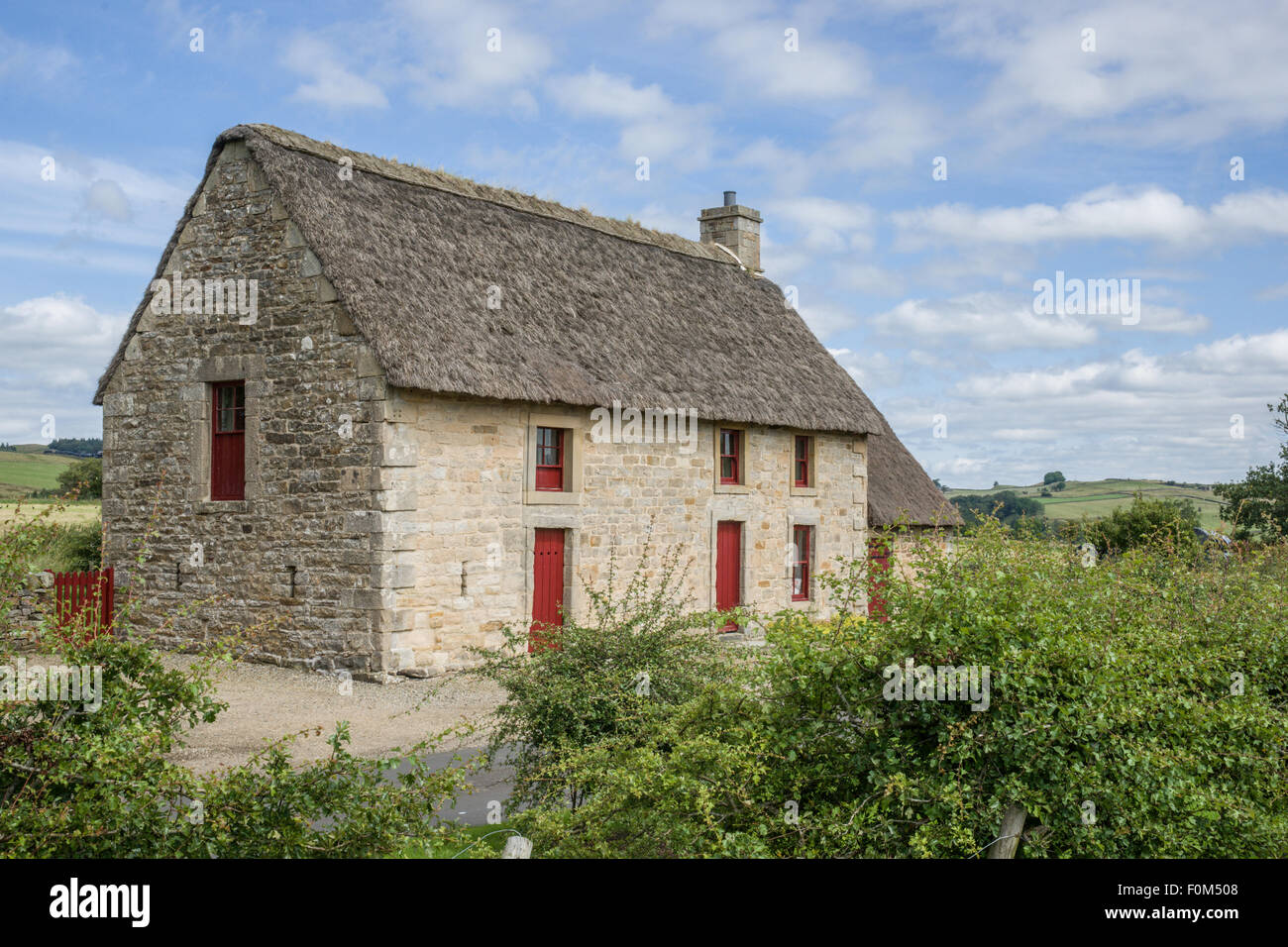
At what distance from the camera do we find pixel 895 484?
25312mm

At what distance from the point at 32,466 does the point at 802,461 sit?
2406cm

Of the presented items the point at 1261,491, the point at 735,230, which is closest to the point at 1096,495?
the point at 1261,491

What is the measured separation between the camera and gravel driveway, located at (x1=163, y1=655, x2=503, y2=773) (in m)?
10.4

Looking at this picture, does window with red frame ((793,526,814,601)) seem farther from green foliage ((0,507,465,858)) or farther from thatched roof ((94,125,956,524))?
green foliage ((0,507,465,858))

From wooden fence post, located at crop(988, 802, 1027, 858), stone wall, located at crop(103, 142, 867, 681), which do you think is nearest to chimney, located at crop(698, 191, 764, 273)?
stone wall, located at crop(103, 142, 867, 681)

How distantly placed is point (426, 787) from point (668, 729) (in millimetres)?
1518

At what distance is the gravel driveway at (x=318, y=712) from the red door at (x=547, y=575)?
1.79 meters

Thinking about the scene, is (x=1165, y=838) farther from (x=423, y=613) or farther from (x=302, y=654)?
(x=302, y=654)

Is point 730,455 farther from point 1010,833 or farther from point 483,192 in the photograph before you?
point 1010,833

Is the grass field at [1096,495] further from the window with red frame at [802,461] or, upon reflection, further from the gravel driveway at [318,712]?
the gravel driveway at [318,712]

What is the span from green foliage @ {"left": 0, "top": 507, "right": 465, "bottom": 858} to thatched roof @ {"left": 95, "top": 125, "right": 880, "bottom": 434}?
8.70 metres

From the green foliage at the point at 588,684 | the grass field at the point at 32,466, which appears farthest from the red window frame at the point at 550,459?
the grass field at the point at 32,466
